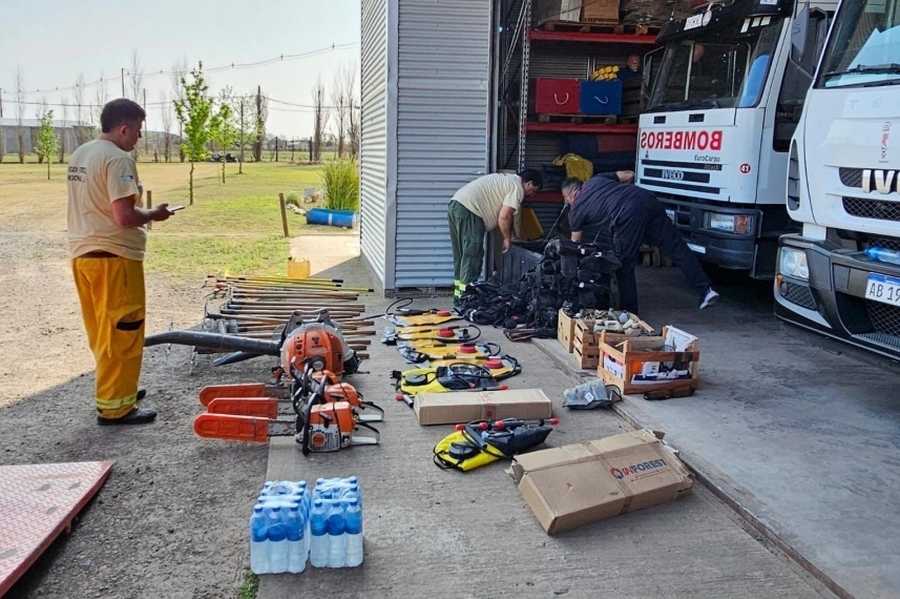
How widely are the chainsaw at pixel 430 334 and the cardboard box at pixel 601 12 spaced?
4.84 meters

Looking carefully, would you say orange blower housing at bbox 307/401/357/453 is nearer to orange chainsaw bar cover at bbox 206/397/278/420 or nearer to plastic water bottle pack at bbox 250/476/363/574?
orange chainsaw bar cover at bbox 206/397/278/420

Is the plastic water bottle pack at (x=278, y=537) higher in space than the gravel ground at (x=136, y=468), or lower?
higher

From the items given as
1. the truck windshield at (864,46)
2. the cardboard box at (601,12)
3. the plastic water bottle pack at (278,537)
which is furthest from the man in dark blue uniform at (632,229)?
the plastic water bottle pack at (278,537)

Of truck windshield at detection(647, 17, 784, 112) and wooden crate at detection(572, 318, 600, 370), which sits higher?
truck windshield at detection(647, 17, 784, 112)

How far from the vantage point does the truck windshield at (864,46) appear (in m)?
5.00

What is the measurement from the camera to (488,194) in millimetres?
8836

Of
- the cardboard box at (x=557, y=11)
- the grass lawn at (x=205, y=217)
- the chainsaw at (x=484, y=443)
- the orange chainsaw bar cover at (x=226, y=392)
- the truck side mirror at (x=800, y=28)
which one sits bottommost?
the chainsaw at (x=484, y=443)

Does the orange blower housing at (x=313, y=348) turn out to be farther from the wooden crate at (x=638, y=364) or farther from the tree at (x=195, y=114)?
the tree at (x=195, y=114)

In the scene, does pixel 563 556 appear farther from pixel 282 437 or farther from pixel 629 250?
pixel 629 250

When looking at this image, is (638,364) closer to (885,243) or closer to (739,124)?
(885,243)

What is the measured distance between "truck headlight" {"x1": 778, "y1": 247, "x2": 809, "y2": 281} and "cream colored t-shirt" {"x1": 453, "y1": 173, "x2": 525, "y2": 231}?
11.8 feet

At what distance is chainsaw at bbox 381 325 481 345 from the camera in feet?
24.4

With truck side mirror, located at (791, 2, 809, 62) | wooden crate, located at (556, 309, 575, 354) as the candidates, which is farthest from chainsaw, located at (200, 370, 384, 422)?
truck side mirror, located at (791, 2, 809, 62)

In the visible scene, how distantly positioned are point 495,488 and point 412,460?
64 cm
